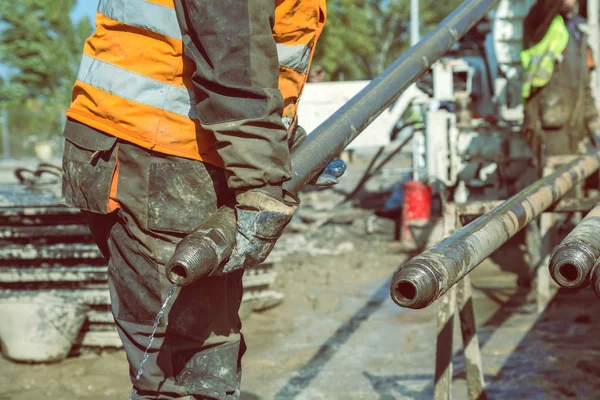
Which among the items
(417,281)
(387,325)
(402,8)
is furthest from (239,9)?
(402,8)

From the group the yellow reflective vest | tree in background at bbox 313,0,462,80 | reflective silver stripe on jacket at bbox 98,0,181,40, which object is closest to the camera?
reflective silver stripe on jacket at bbox 98,0,181,40

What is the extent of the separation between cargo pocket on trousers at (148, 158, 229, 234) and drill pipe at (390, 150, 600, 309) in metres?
0.71

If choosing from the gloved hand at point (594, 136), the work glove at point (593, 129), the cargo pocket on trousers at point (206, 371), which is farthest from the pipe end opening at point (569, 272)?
the work glove at point (593, 129)

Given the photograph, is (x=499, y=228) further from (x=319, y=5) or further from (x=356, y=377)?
(x=356, y=377)

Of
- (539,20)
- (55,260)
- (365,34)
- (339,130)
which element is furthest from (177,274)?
(365,34)

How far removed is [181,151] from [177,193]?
12cm

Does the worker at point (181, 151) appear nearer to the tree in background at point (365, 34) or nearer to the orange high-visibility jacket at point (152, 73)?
the orange high-visibility jacket at point (152, 73)

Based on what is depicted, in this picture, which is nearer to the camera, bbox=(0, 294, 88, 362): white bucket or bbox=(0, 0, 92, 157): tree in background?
bbox=(0, 294, 88, 362): white bucket

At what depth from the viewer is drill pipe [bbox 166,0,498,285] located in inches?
72.9

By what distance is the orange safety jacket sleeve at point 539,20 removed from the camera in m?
6.61

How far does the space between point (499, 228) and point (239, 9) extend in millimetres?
872

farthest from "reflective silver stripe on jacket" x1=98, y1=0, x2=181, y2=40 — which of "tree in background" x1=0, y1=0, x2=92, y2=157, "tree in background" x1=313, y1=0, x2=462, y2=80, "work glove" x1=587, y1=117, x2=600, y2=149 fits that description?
"tree in background" x1=0, y1=0, x2=92, y2=157

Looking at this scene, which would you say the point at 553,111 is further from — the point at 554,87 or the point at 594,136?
the point at 594,136

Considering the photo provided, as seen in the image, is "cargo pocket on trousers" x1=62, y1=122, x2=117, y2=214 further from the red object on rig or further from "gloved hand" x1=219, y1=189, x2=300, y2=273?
the red object on rig
